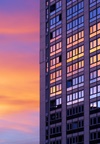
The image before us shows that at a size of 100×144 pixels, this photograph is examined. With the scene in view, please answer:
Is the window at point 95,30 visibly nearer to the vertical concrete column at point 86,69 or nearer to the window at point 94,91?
the vertical concrete column at point 86,69

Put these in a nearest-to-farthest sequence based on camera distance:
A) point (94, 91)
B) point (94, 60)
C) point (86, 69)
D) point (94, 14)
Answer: point (94, 91) < point (94, 60) < point (94, 14) < point (86, 69)

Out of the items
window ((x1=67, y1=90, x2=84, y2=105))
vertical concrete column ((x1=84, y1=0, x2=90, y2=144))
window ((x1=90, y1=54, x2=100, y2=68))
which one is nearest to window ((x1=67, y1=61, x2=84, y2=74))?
vertical concrete column ((x1=84, y1=0, x2=90, y2=144))

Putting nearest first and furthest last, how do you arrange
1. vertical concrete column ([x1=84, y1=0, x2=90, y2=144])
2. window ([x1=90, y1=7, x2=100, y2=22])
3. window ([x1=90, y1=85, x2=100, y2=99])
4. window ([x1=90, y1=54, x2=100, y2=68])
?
window ([x1=90, y1=85, x2=100, y2=99]) < vertical concrete column ([x1=84, y1=0, x2=90, y2=144]) < window ([x1=90, y1=54, x2=100, y2=68]) < window ([x1=90, y1=7, x2=100, y2=22])

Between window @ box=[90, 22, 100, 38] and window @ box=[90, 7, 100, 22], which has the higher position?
window @ box=[90, 7, 100, 22]

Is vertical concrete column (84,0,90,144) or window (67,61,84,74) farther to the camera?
window (67,61,84,74)

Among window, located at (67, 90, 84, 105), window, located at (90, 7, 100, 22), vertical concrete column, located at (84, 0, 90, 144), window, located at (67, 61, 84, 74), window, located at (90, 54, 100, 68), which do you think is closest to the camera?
vertical concrete column, located at (84, 0, 90, 144)

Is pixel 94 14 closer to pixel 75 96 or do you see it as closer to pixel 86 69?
pixel 86 69

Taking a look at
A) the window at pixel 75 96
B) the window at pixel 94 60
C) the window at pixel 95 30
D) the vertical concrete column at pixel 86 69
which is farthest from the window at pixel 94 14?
the window at pixel 75 96

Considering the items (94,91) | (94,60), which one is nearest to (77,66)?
(94,60)

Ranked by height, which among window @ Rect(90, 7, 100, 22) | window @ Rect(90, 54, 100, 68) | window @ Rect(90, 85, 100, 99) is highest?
window @ Rect(90, 7, 100, 22)

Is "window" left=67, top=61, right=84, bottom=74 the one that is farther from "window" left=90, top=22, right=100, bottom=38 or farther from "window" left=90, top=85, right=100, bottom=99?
"window" left=90, top=22, right=100, bottom=38

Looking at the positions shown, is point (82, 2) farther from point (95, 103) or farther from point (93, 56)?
point (95, 103)

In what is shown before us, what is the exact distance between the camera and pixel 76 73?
197750 mm

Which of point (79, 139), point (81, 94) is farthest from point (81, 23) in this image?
point (79, 139)
